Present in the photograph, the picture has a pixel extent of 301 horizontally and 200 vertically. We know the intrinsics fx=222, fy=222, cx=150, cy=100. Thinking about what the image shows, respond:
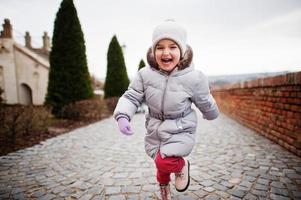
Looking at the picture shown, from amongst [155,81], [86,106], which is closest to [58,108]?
[86,106]

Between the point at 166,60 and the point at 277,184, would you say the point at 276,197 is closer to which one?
the point at 277,184

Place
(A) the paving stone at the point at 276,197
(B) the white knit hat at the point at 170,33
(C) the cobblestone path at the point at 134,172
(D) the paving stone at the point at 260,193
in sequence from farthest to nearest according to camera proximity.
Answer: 1. (C) the cobblestone path at the point at 134,172
2. (D) the paving stone at the point at 260,193
3. (A) the paving stone at the point at 276,197
4. (B) the white knit hat at the point at 170,33

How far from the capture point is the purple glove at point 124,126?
1.90 meters

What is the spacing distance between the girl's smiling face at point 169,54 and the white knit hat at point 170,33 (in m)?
0.04

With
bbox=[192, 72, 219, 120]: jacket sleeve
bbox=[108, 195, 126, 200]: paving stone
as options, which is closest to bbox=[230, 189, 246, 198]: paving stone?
bbox=[192, 72, 219, 120]: jacket sleeve

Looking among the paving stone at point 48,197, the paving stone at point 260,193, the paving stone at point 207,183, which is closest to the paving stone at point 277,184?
the paving stone at point 260,193

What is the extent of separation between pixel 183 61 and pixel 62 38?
1058 cm

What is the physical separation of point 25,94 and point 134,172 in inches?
902


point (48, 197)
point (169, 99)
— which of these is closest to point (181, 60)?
point (169, 99)

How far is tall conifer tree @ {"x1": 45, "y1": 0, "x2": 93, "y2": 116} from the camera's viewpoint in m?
Answer: 11.1

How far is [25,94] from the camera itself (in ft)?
74.1

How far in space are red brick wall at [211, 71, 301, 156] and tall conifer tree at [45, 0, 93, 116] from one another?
7.98 m

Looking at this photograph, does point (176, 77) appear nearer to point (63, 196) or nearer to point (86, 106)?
point (63, 196)

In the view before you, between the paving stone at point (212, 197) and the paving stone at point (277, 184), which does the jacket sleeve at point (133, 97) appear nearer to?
the paving stone at point (212, 197)
